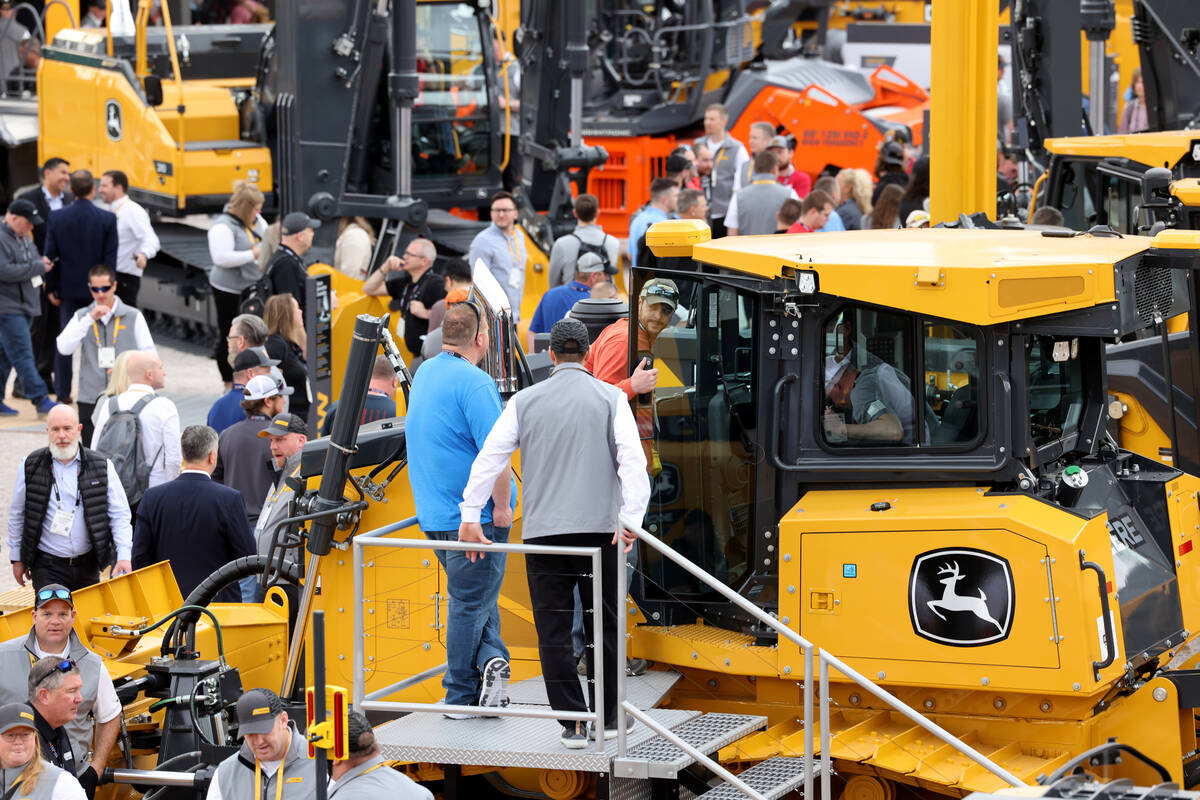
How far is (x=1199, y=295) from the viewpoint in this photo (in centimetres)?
968

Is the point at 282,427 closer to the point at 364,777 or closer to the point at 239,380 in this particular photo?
the point at 239,380

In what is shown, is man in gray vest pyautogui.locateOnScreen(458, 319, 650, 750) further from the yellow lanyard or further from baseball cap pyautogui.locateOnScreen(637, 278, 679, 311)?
the yellow lanyard

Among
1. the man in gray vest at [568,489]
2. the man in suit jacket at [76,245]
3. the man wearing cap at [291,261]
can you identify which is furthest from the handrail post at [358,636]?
the man in suit jacket at [76,245]

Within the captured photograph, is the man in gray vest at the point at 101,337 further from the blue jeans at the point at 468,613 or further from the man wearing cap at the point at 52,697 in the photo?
the blue jeans at the point at 468,613

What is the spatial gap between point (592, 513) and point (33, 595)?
3.59 metres

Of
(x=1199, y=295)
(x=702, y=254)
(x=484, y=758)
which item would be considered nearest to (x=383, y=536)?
(x=484, y=758)

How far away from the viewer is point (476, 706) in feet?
23.8

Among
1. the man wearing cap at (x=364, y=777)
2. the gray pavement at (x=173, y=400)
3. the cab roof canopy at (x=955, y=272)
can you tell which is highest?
the cab roof canopy at (x=955, y=272)

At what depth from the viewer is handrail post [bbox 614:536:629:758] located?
6734 mm

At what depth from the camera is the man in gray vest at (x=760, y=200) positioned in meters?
15.5

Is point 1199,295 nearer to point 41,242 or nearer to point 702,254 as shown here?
point 702,254

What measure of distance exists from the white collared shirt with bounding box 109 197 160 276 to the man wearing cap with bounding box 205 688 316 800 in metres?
10.0

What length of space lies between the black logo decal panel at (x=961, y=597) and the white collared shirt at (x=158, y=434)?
5.59m

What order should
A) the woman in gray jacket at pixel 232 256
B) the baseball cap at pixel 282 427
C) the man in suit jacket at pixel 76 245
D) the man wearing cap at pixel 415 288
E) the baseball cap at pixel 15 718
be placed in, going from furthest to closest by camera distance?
1. the man in suit jacket at pixel 76 245
2. the woman in gray jacket at pixel 232 256
3. the man wearing cap at pixel 415 288
4. the baseball cap at pixel 282 427
5. the baseball cap at pixel 15 718
